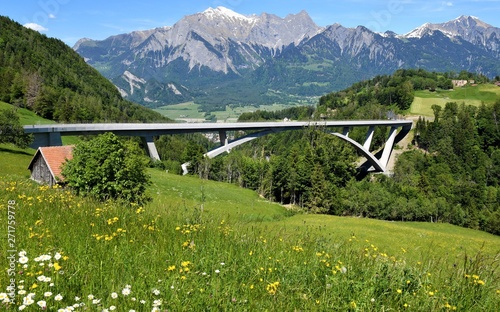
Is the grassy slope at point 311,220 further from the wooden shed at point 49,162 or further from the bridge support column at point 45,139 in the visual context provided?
the bridge support column at point 45,139

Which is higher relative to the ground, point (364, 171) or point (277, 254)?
point (277, 254)

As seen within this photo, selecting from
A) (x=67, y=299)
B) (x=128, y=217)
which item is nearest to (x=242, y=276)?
(x=67, y=299)

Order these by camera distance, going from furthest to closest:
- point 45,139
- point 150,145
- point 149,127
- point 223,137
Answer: point 223,137 < point 150,145 < point 149,127 < point 45,139

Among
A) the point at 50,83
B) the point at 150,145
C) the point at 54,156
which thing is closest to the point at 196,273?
the point at 54,156

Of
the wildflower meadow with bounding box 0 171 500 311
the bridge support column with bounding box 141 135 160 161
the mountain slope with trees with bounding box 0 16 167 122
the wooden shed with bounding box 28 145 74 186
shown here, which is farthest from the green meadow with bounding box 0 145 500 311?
the mountain slope with trees with bounding box 0 16 167 122

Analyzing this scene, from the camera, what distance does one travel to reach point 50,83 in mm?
135875

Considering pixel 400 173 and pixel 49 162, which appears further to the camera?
pixel 400 173

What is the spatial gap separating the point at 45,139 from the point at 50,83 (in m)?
93.3

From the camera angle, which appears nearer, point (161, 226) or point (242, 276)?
point (242, 276)

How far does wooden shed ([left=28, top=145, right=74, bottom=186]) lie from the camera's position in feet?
109

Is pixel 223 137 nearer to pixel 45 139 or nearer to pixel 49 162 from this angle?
pixel 45 139

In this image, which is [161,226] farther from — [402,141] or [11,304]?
[402,141]

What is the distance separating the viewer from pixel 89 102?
128375 millimetres

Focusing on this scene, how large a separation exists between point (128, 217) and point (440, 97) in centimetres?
21988
